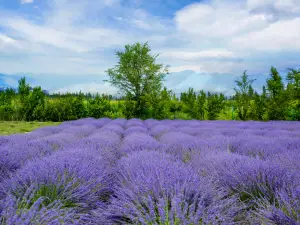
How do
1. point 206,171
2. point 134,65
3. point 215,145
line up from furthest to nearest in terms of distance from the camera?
point 134,65
point 215,145
point 206,171

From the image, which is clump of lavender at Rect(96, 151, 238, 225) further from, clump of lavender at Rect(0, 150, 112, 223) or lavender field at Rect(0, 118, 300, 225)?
clump of lavender at Rect(0, 150, 112, 223)

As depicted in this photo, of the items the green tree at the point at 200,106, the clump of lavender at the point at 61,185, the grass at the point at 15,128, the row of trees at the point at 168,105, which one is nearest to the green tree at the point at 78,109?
the row of trees at the point at 168,105

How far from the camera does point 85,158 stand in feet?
8.34

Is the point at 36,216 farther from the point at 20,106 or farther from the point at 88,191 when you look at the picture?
the point at 20,106

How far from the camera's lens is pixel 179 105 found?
1828 cm

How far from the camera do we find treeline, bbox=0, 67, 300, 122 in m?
14.5

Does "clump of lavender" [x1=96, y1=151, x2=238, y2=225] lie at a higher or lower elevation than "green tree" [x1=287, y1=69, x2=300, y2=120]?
lower

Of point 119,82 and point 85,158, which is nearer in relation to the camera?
point 85,158

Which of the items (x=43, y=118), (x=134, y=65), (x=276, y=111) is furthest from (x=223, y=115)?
(x=43, y=118)

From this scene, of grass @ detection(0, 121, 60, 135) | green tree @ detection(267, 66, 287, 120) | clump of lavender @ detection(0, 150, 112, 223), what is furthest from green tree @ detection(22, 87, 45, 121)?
clump of lavender @ detection(0, 150, 112, 223)

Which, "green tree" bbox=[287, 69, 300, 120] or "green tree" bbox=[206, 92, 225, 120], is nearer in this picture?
"green tree" bbox=[287, 69, 300, 120]

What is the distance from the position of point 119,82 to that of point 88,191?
19.5 meters

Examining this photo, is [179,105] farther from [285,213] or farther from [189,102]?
[285,213]

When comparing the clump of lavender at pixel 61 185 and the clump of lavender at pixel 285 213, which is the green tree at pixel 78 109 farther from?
the clump of lavender at pixel 285 213
